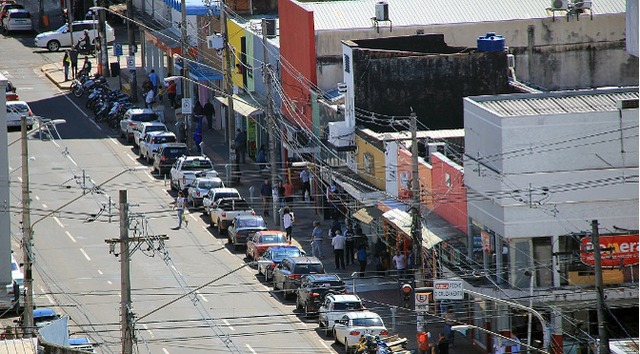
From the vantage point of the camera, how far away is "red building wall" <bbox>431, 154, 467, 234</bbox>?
54.3 meters

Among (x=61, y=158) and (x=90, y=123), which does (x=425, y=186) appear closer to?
(x=61, y=158)

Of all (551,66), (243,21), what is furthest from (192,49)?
(551,66)

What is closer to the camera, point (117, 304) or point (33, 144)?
point (117, 304)

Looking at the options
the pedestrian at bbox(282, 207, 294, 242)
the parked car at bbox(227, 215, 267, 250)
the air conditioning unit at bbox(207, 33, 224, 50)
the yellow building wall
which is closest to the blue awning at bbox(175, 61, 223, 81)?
the air conditioning unit at bbox(207, 33, 224, 50)

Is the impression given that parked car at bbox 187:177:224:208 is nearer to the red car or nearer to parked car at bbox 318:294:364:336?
the red car

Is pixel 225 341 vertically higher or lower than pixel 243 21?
lower

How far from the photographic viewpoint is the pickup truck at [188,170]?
7169cm

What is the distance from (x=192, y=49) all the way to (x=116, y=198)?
18.3 metres

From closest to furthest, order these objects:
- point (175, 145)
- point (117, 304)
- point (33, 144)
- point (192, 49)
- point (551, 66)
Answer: point (117, 304) < point (551, 66) < point (175, 145) < point (33, 144) < point (192, 49)

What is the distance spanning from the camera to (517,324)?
168 ft

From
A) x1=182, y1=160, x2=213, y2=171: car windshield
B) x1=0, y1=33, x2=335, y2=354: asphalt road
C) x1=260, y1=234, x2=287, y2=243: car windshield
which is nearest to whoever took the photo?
x1=0, y1=33, x2=335, y2=354: asphalt road

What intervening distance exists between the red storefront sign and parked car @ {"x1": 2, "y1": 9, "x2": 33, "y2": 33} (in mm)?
67331

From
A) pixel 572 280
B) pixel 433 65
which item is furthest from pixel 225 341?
pixel 433 65

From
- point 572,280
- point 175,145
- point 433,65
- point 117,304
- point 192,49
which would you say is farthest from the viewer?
point 192,49
